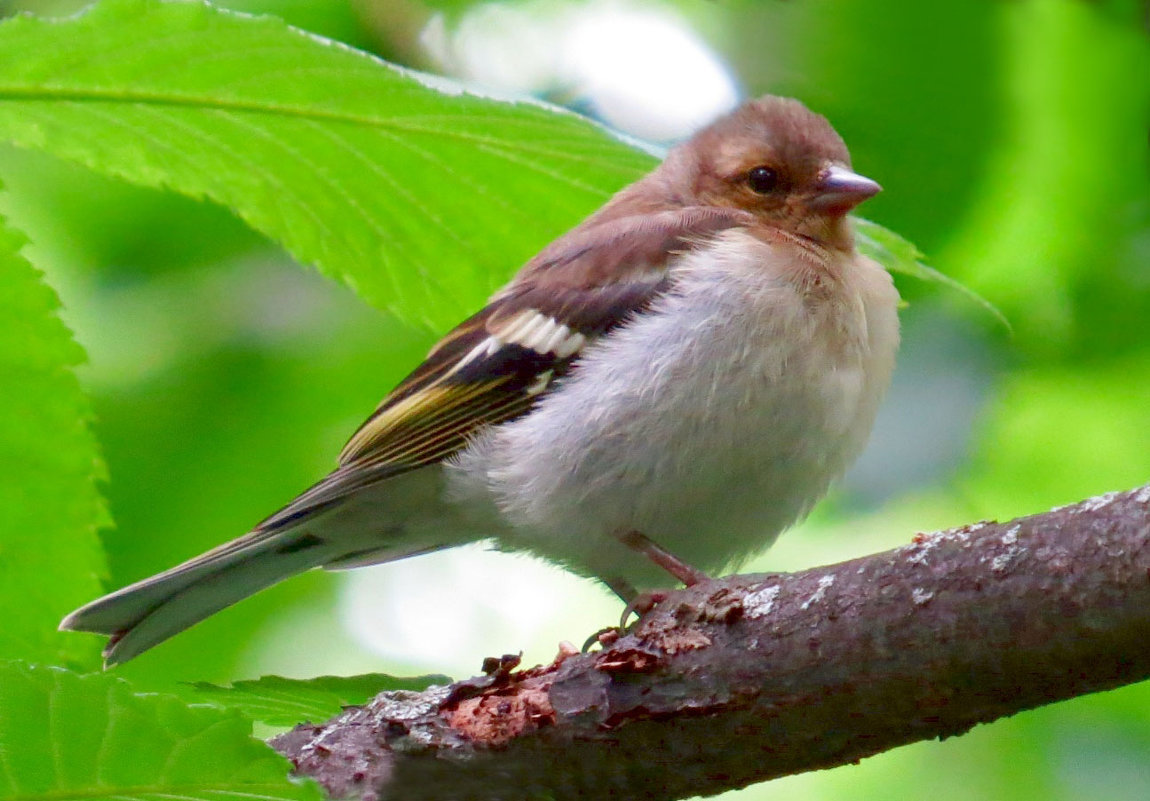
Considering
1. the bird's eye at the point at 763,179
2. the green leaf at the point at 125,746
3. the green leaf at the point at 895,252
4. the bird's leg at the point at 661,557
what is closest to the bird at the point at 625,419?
the bird's leg at the point at 661,557

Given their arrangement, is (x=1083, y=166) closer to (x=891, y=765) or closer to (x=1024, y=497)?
(x=1024, y=497)

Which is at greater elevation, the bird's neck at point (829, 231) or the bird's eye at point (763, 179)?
the bird's eye at point (763, 179)

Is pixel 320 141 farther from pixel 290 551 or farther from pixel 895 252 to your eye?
pixel 290 551

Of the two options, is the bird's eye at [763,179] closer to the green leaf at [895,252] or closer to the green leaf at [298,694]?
the green leaf at [895,252]

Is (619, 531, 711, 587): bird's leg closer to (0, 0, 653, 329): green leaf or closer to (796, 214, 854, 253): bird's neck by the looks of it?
(0, 0, 653, 329): green leaf

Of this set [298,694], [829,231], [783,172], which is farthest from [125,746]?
[783,172]

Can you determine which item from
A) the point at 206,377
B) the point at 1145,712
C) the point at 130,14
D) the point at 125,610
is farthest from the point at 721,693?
the point at 206,377
